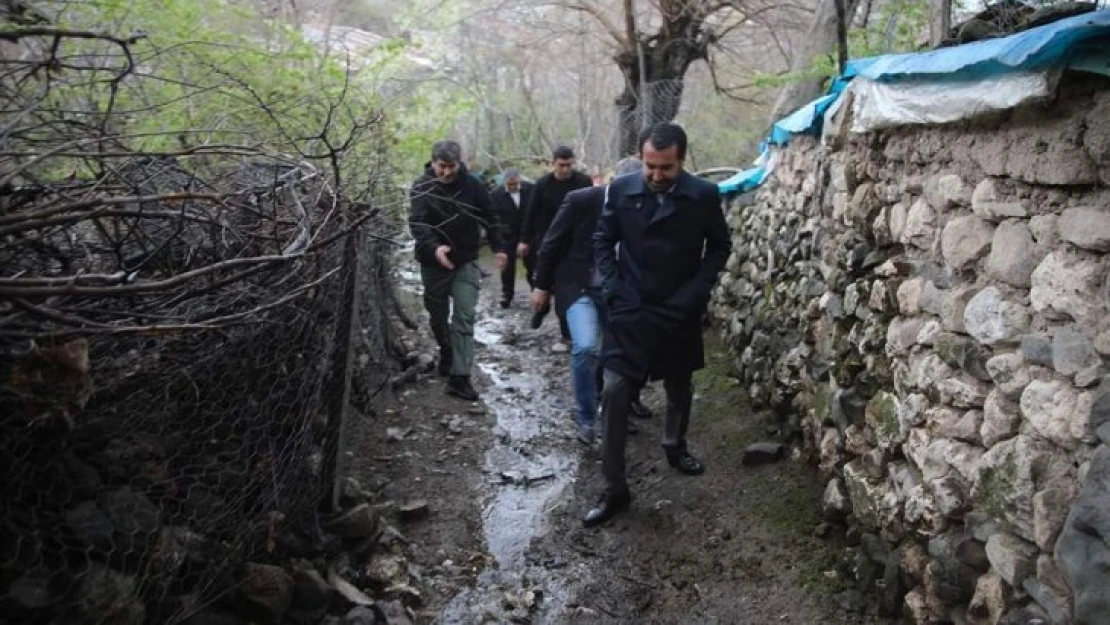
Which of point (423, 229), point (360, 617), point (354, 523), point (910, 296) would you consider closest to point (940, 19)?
point (910, 296)

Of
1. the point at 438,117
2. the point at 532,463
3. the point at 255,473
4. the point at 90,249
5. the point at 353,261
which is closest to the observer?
the point at 90,249

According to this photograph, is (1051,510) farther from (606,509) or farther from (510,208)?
(510,208)

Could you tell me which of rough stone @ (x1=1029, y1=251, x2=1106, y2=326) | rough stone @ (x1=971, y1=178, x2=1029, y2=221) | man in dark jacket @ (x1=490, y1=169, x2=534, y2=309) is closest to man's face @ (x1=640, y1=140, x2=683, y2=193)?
rough stone @ (x1=971, y1=178, x2=1029, y2=221)

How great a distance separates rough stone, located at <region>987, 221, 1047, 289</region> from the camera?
2361mm

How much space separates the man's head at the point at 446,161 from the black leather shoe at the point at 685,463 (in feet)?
8.60

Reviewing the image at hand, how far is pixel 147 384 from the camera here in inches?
79.6

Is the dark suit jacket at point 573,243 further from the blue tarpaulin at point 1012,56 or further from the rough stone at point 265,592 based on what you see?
the rough stone at point 265,592

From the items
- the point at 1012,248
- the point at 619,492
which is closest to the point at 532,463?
the point at 619,492

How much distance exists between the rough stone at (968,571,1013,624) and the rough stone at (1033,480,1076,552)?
0.81 feet

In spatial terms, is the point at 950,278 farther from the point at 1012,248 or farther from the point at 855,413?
the point at 855,413

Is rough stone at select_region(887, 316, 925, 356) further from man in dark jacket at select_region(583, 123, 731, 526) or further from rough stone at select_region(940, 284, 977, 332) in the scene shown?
man in dark jacket at select_region(583, 123, 731, 526)

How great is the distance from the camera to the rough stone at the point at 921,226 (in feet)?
10.1

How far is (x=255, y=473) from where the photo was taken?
2.56m

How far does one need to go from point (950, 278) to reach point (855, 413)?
3.19 feet
